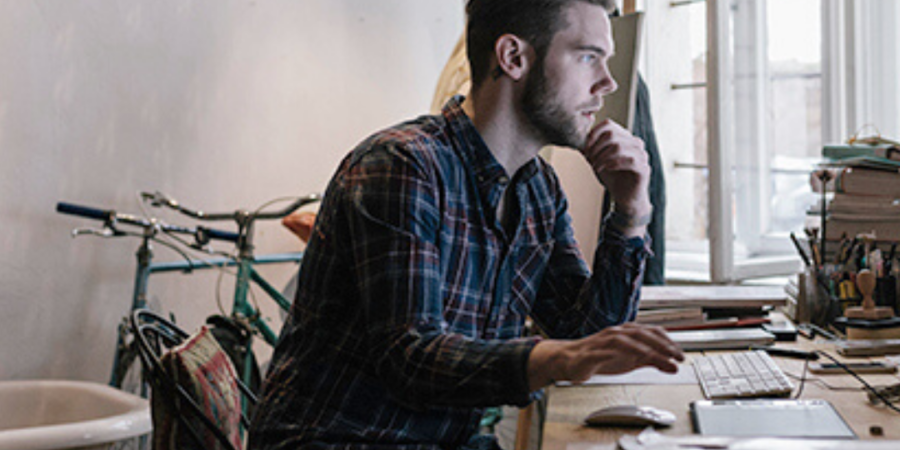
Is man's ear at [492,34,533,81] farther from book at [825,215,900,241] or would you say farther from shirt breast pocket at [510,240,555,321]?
book at [825,215,900,241]

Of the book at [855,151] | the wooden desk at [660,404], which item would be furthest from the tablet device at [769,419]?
the book at [855,151]

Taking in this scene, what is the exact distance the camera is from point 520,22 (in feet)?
4.48

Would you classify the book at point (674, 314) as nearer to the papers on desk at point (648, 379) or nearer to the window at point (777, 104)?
the papers on desk at point (648, 379)

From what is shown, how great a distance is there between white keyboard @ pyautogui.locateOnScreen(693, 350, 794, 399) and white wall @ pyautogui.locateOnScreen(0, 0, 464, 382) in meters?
1.84

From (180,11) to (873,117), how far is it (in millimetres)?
2278

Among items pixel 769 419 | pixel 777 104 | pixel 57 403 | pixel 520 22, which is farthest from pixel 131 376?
pixel 777 104

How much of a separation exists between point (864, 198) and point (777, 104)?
1280mm

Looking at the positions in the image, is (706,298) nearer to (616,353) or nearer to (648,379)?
(648,379)

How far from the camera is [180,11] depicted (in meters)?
3.00

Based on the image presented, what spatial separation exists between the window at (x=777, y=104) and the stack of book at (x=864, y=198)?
2.51ft

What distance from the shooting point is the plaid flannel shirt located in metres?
1.07

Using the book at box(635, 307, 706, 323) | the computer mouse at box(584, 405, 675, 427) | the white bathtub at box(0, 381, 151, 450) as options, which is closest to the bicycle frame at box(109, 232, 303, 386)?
the white bathtub at box(0, 381, 151, 450)

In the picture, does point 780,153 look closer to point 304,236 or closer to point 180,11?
point 304,236

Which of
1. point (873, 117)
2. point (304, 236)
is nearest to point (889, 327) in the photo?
point (873, 117)
